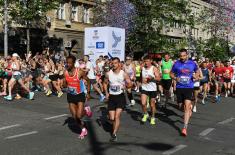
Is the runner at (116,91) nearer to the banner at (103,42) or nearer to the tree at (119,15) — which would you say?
the banner at (103,42)

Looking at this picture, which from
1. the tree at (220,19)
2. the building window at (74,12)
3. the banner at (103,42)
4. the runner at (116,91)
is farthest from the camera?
the tree at (220,19)

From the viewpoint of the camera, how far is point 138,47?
44750 millimetres

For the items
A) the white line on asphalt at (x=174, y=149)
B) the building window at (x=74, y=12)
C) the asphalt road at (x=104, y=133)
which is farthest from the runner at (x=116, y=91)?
the building window at (x=74, y=12)

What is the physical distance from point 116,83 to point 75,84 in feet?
2.74

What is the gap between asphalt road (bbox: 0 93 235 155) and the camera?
8.39 meters

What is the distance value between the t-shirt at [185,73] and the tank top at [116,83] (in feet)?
5.17

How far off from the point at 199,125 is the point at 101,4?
107 feet

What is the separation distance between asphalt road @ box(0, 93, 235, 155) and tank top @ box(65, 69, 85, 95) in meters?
0.92

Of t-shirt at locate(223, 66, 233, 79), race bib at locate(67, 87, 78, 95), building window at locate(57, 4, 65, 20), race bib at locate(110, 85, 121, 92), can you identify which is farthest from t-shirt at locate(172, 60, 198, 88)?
building window at locate(57, 4, 65, 20)

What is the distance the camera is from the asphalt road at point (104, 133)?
8.39 metres

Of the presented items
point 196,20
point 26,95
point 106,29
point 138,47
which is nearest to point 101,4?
point 138,47

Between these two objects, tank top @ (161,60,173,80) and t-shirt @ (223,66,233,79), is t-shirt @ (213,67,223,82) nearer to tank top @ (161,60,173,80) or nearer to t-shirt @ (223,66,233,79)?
t-shirt @ (223,66,233,79)

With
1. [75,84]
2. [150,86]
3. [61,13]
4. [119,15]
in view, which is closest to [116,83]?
[75,84]

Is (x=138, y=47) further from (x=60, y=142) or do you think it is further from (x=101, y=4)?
(x=60, y=142)
